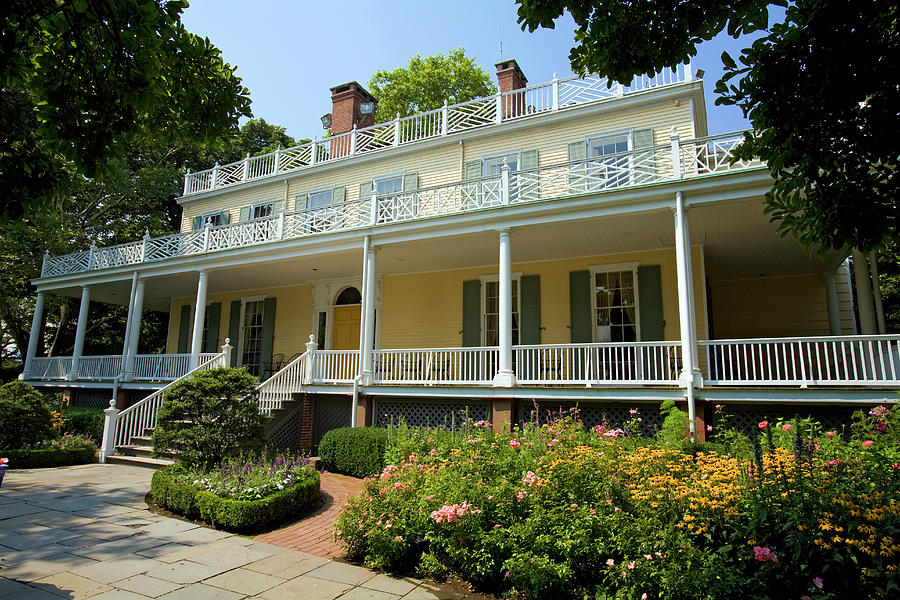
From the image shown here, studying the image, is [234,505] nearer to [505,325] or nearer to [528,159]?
[505,325]

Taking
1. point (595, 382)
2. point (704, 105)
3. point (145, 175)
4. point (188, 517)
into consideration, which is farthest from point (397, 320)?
point (145, 175)

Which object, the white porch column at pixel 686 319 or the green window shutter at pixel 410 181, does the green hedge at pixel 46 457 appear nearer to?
the green window shutter at pixel 410 181

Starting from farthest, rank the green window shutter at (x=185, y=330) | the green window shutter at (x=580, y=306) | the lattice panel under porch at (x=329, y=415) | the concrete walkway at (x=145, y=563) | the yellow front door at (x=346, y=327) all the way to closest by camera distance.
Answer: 1. the green window shutter at (x=185, y=330)
2. the yellow front door at (x=346, y=327)
3. the green window shutter at (x=580, y=306)
4. the lattice panel under porch at (x=329, y=415)
5. the concrete walkway at (x=145, y=563)

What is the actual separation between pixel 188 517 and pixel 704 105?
14.7 metres

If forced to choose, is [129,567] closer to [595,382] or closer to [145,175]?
[595,382]

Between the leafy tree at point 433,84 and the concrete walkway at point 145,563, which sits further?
the leafy tree at point 433,84

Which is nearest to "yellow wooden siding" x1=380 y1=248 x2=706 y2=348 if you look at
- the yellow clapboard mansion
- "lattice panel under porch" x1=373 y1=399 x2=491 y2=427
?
the yellow clapboard mansion

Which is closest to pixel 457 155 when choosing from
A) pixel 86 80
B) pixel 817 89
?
pixel 86 80

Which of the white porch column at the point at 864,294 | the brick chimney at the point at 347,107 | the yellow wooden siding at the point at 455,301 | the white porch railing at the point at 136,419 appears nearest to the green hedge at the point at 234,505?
the white porch railing at the point at 136,419

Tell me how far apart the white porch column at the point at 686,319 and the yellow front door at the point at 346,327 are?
993 centimetres

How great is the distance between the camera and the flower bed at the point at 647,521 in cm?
386

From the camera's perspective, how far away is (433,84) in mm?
29828

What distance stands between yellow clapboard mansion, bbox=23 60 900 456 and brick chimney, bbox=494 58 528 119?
0.20 ft

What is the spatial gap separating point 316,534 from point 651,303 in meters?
9.05
